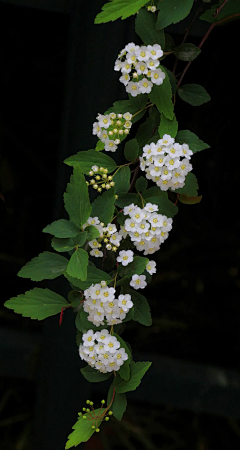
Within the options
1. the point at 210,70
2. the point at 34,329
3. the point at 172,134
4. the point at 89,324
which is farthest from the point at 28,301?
the point at 210,70

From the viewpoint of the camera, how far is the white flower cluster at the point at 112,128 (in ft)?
2.48

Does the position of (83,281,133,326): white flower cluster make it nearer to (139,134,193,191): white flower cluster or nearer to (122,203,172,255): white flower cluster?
(122,203,172,255): white flower cluster

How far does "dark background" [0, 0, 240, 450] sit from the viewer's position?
104 centimetres

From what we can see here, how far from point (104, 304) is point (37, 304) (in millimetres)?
133

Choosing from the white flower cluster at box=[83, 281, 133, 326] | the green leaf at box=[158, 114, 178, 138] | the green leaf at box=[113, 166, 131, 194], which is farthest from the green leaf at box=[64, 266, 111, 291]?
the green leaf at box=[158, 114, 178, 138]

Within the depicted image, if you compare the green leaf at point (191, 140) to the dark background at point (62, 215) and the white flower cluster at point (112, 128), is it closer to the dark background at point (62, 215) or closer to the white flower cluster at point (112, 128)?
the white flower cluster at point (112, 128)

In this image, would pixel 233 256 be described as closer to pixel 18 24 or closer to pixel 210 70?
pixel 210 70

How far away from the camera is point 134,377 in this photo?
2.44ft

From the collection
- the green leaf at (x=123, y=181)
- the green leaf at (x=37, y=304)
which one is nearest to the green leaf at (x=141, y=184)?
the green leaf at (x=123, y=181)

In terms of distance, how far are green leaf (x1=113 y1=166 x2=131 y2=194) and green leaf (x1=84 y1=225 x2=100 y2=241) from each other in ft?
0.36

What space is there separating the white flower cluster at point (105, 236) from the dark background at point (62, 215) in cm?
33

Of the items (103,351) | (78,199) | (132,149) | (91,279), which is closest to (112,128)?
(132,149)

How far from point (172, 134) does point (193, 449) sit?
100 cm

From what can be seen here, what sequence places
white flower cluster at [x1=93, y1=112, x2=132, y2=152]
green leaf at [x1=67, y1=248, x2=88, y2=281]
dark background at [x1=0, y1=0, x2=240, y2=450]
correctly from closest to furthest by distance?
1. green leaf at [x1=67, y1=248, x2=88, y2=281]
2. white flower cluster at [x1=93, y1=112, x2=132, y2=152]
3. dark background at [x1=0, y1=0, x2=240, y2=450]
